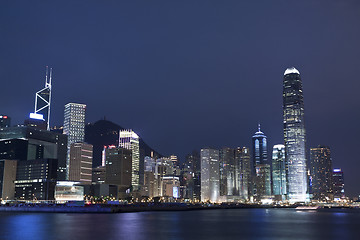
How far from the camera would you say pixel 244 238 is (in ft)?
212

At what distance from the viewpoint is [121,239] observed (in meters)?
59.8

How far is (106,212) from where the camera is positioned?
158250mm

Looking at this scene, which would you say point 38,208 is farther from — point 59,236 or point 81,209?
point 59,236

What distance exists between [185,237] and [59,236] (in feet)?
66.4

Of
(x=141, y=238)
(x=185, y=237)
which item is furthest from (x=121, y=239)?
(x=185, y=237)

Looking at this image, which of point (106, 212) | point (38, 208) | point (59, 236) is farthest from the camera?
point (38, 208)

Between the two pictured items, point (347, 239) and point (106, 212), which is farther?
point (106, 212)

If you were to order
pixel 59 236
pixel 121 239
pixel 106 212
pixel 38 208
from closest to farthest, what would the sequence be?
pixel 121 239, pixel 59 236, pixel 106 212, pixel 38 208

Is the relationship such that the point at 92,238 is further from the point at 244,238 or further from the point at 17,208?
the point at 17,208

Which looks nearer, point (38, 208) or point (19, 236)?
point (19, 236)

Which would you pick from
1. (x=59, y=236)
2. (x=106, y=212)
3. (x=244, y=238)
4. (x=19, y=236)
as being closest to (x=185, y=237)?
(x=244, y=238)

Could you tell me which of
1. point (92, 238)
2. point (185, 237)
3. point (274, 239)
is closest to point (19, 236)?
point (92, 238)

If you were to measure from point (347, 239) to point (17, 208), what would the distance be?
147 metres

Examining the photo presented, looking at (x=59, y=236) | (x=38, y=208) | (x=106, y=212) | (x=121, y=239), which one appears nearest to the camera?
(x=121, y=239)
